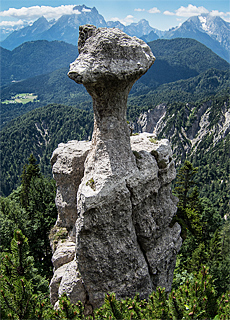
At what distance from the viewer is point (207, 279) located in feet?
38.0

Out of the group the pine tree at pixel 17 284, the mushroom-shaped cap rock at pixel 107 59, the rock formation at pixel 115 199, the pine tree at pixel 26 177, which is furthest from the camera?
the pine tree at pixel 26 177

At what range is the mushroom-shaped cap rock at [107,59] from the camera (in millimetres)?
14250

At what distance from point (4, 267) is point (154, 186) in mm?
11006

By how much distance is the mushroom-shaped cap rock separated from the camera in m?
14.2

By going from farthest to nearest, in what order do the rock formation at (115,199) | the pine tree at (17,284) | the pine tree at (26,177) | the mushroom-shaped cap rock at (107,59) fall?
1. the pine tree at (26,177)
2. the rock formation at (115,199)
3. the mushroom-shaped cap rock at (107,59)
4. the pine tree at (17,284)

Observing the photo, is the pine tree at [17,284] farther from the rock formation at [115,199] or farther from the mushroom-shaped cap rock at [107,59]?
the mushroom-shaped cap rock at [107,59]

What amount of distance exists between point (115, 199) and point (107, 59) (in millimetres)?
8627

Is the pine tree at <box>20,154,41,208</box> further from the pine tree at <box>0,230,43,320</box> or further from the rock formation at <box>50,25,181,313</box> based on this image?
the pine tree at <box>0,230,43,320</box>

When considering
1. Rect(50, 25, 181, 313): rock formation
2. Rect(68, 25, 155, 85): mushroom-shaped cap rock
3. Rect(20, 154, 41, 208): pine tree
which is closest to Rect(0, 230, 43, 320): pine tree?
Rect(50, 25, 181, 313): rock formation

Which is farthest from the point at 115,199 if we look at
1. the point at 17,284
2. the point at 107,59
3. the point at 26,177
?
the point at 26,177

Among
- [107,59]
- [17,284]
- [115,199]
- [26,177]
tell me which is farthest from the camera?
[26,177]

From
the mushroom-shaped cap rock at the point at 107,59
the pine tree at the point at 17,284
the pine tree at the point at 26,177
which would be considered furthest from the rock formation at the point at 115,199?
the pine tree at the point at 26,177

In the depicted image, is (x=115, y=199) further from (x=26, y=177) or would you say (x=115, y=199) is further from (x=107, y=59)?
(x=26, y=177)

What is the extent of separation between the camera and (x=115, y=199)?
611 inches
